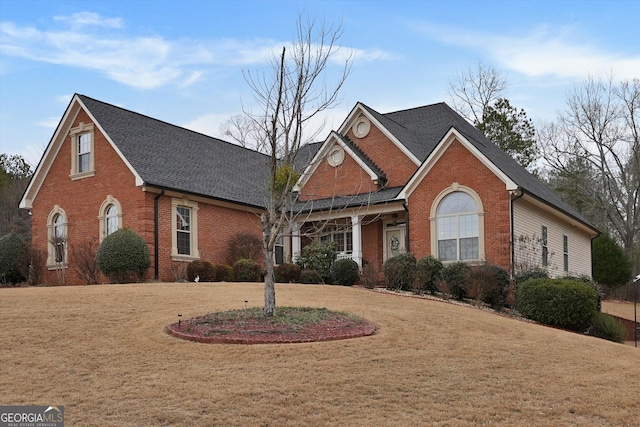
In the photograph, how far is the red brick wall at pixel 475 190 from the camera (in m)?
22.9

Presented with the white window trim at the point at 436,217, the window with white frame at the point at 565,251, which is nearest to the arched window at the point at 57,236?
the white window trim at the point at 436,217

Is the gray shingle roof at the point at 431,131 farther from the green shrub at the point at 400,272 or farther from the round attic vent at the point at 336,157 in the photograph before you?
the green shrub at the point at 400,272

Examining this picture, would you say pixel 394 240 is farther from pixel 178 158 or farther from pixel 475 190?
pixel 178 158

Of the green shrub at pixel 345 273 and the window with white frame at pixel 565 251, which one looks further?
the window with white frame at pixel 565 251

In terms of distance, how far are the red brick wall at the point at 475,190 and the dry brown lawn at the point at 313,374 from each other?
8.20 metres

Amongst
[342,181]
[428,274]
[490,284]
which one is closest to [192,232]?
[342,181]

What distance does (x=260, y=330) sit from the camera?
39.7ft

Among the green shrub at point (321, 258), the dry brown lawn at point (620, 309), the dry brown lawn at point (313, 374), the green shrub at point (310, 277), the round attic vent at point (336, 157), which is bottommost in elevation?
the dry brown lawn at point (620, 309)

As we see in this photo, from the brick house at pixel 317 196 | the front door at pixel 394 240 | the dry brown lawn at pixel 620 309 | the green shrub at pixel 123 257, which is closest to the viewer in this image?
the green shrub at pixel 123 257

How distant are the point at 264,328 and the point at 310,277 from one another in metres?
12.0

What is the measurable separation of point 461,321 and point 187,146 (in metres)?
17.5

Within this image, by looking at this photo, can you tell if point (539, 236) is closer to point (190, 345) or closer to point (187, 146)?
point (187, 146)

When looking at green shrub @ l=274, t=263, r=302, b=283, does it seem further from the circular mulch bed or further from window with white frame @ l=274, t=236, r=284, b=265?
the circular mulch bed

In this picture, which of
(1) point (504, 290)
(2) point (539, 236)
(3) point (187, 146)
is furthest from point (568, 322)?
(3) point (187, 146)
